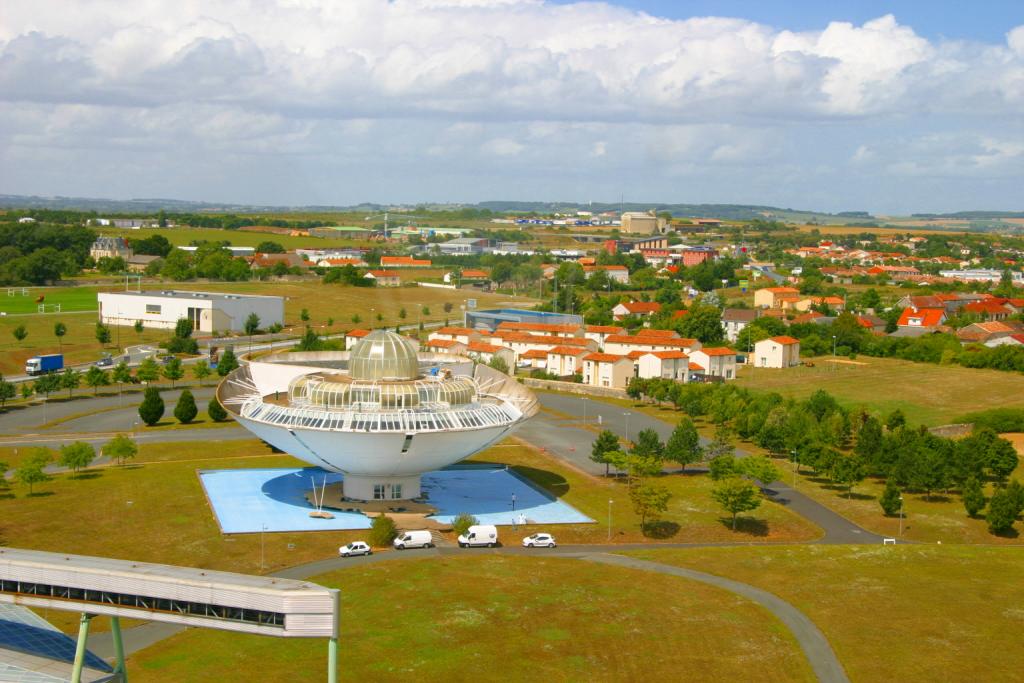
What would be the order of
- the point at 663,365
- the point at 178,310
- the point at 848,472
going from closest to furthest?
the point at 848,472 < the point at 663,365 < the point at 178,310

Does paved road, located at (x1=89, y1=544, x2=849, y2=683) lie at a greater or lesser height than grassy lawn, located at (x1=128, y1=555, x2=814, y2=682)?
lesser

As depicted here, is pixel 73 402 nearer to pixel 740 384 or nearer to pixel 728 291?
pixel 740 384

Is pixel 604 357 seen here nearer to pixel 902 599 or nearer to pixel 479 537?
pixel 479 537

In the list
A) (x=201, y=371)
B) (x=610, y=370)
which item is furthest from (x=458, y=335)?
(x=201, y=371)

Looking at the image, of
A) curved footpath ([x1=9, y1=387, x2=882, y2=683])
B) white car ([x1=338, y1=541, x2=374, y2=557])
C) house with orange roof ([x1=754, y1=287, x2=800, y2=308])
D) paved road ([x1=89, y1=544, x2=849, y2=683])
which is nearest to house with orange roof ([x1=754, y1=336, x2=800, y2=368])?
curved footpath ([x1=9, y1=387, x2=882, y2=683])

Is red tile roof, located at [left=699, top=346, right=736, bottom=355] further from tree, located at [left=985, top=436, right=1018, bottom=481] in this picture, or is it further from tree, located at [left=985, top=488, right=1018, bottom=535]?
tree, located at [left=985, top=488, right=1018, bottom=535]

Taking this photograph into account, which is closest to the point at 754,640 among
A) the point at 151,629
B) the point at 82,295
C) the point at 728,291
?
the point at 151,629

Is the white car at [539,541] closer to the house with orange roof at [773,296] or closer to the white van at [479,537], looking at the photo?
the white van at [479,537]
